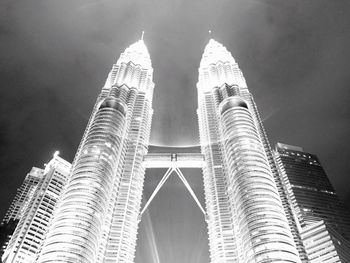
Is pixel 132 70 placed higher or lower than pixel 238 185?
higher

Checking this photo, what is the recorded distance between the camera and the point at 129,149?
397 ft

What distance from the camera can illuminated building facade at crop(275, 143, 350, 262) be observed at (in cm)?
12738

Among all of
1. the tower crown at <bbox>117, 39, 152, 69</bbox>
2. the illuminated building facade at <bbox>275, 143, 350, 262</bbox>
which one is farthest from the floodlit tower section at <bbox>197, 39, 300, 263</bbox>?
the illuminated building facade at <bbox>275, 143, 350, 262</bbox>

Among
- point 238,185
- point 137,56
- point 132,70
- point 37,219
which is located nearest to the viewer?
point 238,185

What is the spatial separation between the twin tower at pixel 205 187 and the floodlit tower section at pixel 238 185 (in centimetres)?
26

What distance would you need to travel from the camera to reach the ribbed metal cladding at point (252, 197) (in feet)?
272

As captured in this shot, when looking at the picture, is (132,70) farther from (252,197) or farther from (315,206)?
(315,206)

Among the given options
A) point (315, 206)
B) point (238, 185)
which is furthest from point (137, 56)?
point (315, 206)

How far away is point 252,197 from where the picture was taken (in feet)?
304

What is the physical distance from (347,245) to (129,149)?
9119cm

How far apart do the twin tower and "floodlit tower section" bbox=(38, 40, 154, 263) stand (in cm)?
27

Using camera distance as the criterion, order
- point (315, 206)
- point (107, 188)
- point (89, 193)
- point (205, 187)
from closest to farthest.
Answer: point (89, 193) → point (107, 188) → point (205, 187) → point (315, 206)

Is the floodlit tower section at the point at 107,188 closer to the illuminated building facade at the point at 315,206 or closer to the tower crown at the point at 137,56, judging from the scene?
the tower crown at the point at 137,56

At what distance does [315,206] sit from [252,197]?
8271cm
